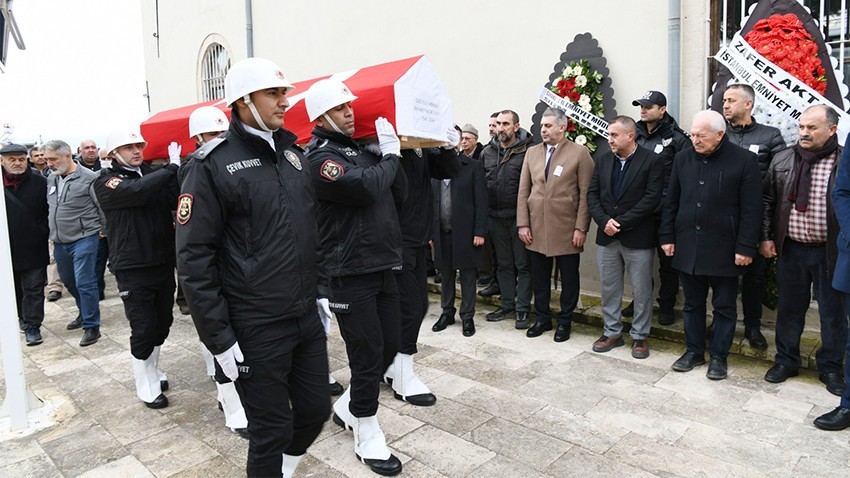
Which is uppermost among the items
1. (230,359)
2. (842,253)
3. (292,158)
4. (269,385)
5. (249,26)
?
(249,26)

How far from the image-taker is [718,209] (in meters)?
4.05

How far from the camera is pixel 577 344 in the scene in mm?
4875

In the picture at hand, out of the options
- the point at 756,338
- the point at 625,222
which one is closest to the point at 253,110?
the point at 625,222

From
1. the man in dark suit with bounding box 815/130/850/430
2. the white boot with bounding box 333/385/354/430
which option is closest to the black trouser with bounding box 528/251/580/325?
the man in dark suit with bounding box 815/130/850/430

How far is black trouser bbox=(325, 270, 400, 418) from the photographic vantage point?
3.02 m

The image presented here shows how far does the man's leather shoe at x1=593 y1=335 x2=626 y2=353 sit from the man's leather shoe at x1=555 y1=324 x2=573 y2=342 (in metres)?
0.26

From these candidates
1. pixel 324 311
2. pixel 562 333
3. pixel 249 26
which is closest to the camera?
pixel 324 311

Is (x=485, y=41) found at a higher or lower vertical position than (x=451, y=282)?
higher

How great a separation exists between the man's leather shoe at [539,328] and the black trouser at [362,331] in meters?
2.26

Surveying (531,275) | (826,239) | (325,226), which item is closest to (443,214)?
(531,275)

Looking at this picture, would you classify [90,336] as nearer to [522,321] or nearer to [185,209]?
[522,321]

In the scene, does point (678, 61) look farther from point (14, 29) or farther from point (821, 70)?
point (14, 29)

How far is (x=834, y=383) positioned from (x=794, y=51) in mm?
2387

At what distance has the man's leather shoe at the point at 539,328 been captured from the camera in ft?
16.8
